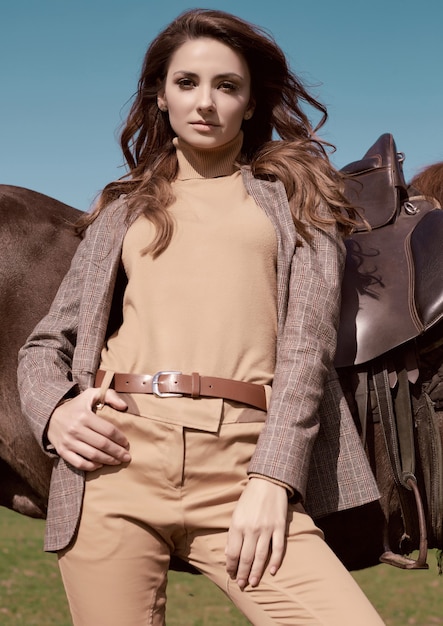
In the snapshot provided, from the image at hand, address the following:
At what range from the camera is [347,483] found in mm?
1807

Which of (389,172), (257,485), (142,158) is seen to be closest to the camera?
(257,485)

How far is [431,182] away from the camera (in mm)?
2740

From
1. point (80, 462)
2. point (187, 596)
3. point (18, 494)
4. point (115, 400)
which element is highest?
point (115, 400)

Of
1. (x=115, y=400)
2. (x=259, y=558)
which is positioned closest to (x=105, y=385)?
(x=115, y=400)

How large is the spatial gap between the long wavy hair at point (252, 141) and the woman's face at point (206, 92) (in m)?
0.06

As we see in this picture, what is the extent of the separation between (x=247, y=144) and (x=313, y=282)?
63cm

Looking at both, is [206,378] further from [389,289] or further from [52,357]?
[389,289]

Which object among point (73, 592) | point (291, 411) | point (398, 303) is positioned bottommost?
point (73, 592)

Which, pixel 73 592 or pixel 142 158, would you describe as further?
pixel 142 158

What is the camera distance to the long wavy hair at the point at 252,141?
75.9 inches

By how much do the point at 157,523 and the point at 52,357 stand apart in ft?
1.63

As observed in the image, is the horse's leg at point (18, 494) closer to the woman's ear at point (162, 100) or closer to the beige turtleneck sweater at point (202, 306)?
the beige turtleneck sweater at point (202, 306)

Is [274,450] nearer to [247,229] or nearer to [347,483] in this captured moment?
[347,483]

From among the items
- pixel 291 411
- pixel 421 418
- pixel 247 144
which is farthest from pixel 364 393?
pixel 247 144
